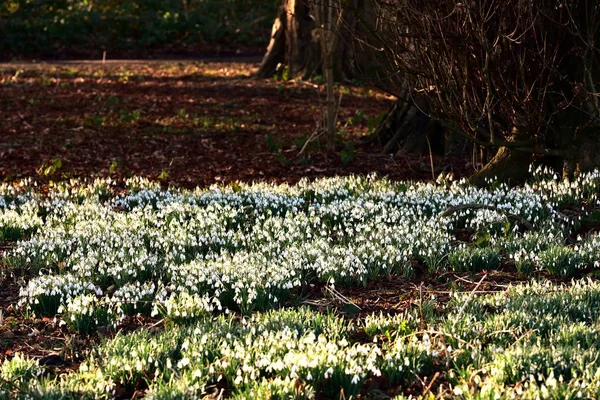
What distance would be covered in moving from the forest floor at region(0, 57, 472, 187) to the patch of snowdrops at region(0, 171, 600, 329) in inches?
59.4

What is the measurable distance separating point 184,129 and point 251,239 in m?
6.69

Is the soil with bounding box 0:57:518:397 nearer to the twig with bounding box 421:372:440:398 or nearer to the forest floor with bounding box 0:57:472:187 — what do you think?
the forest floor with bounding box 0:57:472:187

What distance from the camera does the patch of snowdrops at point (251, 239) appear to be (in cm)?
527

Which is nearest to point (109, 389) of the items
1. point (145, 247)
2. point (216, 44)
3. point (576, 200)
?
point (145, 247)

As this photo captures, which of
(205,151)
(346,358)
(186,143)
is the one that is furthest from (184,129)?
Result: (346,358)

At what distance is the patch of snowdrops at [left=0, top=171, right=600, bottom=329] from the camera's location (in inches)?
207

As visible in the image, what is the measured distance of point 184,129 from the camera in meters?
13.0

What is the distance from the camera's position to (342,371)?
3.86m

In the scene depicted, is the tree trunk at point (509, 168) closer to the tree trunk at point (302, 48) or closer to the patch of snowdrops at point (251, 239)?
the patch of snowdrops at point (251, 239)

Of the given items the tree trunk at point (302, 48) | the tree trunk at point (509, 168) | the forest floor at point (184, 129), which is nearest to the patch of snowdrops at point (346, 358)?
the tree trunk at point (509, 168)

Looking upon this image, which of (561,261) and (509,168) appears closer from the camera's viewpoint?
(561,261)

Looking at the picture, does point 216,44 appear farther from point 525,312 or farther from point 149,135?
point 525,312

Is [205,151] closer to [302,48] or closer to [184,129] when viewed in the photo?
[184,129]

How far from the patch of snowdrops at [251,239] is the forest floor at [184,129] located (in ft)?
4.95
